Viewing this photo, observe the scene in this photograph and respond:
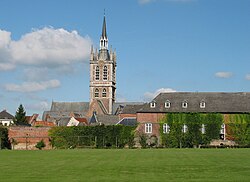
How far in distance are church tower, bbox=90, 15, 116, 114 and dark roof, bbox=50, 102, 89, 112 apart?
4.59 meters

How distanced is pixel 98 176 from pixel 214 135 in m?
46.0

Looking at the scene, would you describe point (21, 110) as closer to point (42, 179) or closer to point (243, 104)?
point (243, 104)

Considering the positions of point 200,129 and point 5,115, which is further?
point 5,115

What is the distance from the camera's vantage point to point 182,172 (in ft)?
67.3

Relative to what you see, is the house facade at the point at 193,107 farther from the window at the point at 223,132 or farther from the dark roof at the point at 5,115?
the dark roof at the point at 5,115

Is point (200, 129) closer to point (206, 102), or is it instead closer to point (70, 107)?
point (206, 102)

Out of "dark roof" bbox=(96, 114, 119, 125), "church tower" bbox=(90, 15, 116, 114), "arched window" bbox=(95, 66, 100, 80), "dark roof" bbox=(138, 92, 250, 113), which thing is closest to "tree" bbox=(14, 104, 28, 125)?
"dark roof" bbox=(96, 114, 119, 125)

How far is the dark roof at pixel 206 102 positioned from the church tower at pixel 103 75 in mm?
58264

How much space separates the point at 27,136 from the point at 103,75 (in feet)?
226

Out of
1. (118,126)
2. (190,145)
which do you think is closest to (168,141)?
(190,145)

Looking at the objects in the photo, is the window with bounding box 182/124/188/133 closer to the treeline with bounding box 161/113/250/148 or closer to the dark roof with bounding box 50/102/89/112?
the treeline with bounding box 161/113/250/148

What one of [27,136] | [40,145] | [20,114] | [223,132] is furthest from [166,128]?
[20,114]

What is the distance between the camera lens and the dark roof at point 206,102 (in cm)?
6438

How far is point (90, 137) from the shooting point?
6281 cm
